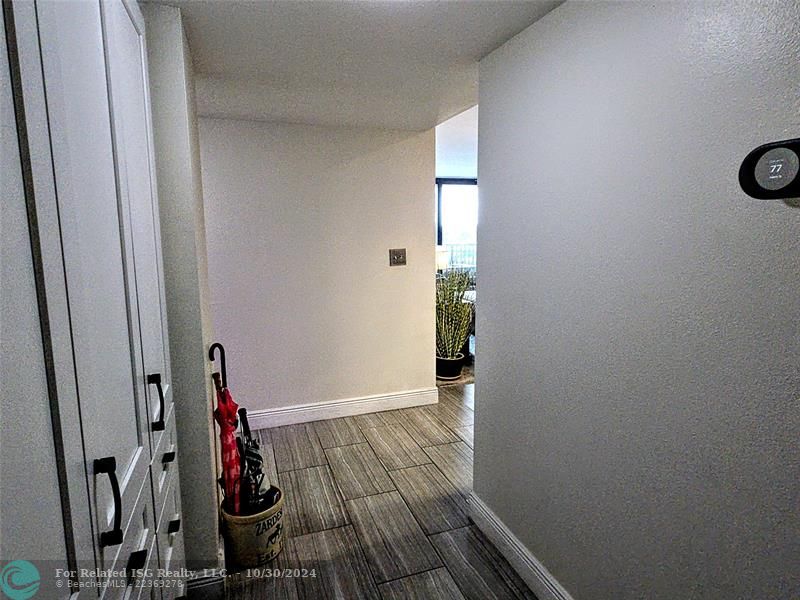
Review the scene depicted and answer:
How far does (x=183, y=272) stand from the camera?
1.71m

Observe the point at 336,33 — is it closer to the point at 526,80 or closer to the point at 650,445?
the point at 526,80

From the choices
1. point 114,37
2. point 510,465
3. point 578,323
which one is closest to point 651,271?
point 578,323

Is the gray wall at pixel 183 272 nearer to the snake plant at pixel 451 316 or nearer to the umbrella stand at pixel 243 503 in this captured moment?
the umbrella stand at pixel 243 503

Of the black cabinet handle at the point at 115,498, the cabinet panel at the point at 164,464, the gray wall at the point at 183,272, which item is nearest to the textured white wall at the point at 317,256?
the gray wall at the point at 183,272

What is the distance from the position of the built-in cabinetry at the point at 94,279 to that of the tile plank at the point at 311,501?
1005mm

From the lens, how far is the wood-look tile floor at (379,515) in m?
1.97

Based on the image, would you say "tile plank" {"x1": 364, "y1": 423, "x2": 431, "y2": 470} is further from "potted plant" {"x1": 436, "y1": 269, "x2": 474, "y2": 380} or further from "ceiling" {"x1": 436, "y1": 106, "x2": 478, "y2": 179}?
"ceiling" {"x1": 436, "y1": 106, "x2": 478, "y2": 179}

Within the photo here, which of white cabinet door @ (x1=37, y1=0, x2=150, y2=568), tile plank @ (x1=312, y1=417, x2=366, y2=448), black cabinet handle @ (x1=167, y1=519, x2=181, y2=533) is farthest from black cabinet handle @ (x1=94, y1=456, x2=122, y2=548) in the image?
tile plank @ (x1=312, y1=417, x2=366, y2=448)

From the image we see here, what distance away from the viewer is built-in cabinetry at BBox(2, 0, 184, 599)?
64 cm

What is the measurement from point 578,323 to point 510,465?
80 centimetres

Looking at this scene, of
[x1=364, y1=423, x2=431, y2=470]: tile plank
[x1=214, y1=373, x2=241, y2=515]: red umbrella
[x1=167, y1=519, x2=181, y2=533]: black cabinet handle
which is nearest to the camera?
[x1=167, y1=519, x2=181, y2=533]: black cabinet handle

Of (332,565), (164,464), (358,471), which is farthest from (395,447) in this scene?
(164,464)

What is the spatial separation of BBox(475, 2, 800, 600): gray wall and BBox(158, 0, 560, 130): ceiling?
0.20 m

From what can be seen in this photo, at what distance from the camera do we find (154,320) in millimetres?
1417
